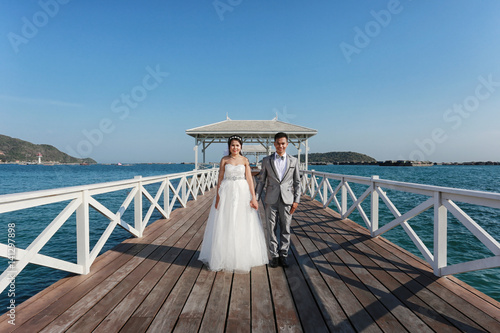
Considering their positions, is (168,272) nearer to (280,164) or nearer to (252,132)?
(280,164)

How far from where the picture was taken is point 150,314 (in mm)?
2082

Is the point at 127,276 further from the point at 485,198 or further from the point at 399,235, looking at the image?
the point at 399,235

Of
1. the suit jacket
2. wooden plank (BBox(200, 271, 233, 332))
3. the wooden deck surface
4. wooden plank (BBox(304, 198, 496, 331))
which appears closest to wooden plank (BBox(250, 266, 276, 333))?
the wooden deck surface

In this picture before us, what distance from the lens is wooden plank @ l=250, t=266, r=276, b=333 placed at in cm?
193

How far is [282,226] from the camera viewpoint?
3.25 metres

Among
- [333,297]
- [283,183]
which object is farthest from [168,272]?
[333,297]

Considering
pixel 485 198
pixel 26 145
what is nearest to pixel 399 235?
pixel 485 198

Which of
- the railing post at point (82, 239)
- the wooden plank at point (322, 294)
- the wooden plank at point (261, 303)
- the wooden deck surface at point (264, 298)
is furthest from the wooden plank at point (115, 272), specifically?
the wooden plank at point (322, 294)

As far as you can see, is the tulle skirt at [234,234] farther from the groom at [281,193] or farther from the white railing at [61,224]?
the white railing at [61,224]

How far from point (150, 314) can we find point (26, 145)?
129m

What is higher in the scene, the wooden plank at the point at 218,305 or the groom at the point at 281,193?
the groom at the point at 281,193

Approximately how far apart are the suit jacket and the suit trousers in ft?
0.26

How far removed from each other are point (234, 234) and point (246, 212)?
296 mm

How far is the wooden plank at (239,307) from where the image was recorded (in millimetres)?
1925
